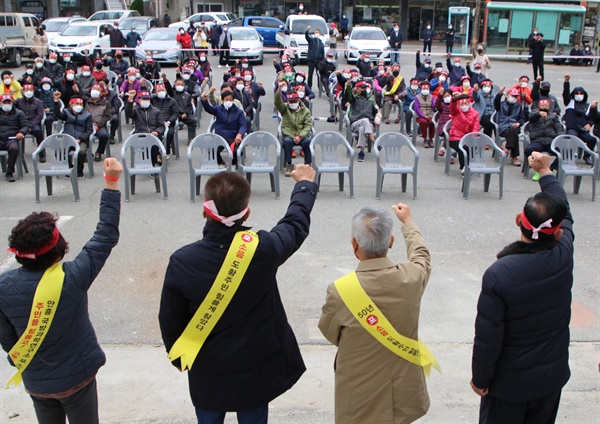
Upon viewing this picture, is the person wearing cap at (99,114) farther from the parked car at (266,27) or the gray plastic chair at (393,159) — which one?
the parked car at (266,27)

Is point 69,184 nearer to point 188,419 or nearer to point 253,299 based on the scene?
point 188,419

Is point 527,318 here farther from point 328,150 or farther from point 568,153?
point 568,153

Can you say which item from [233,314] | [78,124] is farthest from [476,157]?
[233,314]

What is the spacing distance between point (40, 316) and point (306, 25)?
2751 centimetres

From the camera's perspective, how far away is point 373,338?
332cm

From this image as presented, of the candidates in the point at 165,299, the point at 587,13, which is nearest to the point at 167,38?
the point at 587,13

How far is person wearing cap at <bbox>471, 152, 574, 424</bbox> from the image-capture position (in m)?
3.36

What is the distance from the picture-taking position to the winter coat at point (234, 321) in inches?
124

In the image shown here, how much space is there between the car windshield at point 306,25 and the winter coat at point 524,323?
2675cm

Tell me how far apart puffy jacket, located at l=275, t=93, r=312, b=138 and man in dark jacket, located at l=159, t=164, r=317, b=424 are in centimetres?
879

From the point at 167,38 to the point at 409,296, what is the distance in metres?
25.8

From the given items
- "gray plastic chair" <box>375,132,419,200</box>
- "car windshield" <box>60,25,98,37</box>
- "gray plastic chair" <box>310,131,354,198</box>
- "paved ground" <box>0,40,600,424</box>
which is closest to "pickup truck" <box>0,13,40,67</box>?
"car windshield" <box>60,25,98,37</box>

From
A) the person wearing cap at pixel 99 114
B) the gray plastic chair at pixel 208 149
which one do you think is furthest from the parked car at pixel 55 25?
the gray plastic chair at pixel 208 149

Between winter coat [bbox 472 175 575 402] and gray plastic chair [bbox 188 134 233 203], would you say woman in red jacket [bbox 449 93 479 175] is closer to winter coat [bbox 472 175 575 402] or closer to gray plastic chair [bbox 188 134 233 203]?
gray plastic chair [bbox 188 134 233 203]
